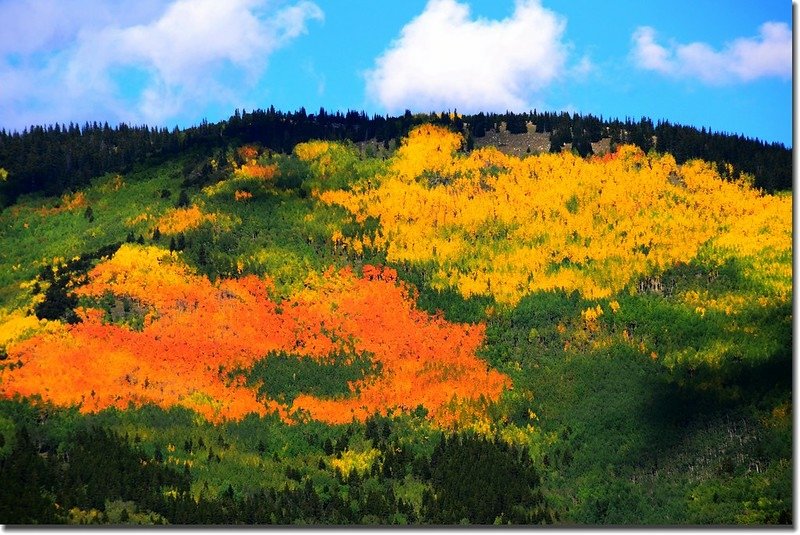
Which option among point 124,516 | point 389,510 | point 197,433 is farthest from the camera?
point 197,433

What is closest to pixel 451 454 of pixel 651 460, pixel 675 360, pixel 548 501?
pixel 548 501

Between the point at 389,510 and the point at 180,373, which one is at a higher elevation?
the point at 180,373

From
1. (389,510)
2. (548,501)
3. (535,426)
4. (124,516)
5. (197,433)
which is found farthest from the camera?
(535,426)

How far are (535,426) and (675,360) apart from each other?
23946 millimetres

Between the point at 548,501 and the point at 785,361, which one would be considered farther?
the point at 785,361

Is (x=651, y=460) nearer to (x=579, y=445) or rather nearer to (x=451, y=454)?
(x=579, y=445)

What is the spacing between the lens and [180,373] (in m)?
195

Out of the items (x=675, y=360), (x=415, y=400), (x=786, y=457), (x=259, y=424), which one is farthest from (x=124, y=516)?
(x=675, y=360)

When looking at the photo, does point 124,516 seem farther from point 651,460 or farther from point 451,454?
point 651,460

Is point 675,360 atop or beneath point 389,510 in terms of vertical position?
atop

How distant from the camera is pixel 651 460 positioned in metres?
172

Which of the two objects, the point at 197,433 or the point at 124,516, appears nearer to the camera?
the point at 124,516

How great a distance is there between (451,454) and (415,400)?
2044 cm

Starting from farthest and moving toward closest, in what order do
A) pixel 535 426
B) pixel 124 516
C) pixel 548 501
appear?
1. pixel 535 426
2. pixel 548 501
3. pixel 124 516
